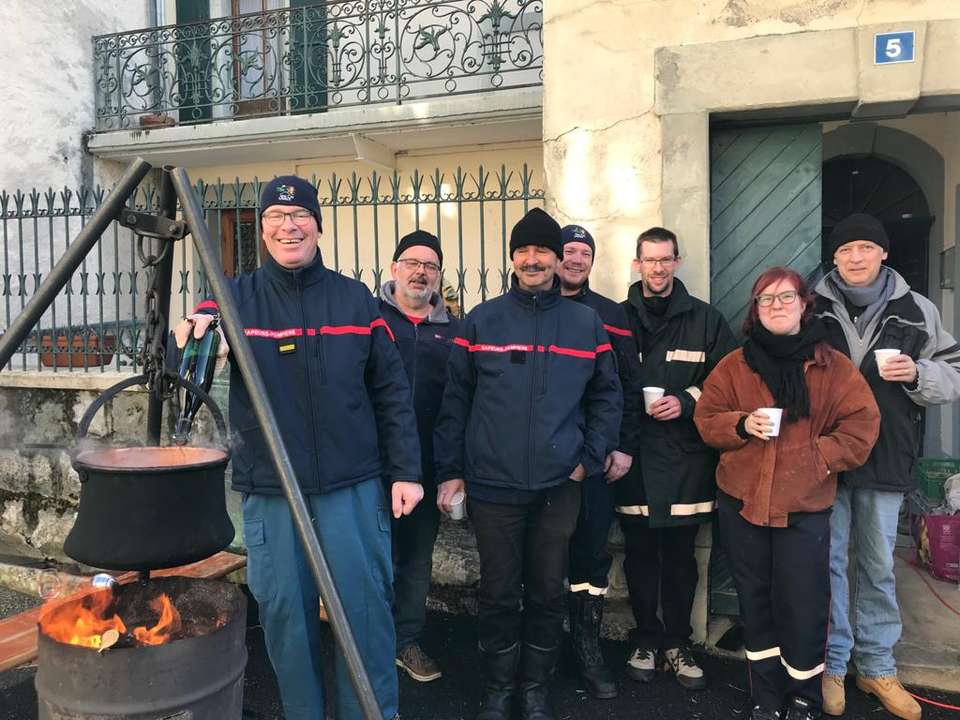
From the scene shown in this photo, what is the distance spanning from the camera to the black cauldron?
6.26 ft

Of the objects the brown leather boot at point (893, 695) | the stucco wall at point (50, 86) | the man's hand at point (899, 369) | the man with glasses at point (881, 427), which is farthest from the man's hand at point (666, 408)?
the stucco wall at point (50, 86)

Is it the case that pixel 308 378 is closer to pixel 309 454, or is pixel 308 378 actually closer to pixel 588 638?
pixel 309 454

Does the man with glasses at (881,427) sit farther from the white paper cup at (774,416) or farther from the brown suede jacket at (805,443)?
the white paper cup at (774,416)

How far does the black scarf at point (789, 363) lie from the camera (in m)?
3.02

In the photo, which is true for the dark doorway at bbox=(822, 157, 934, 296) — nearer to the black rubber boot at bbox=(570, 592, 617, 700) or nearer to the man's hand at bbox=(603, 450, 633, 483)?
the man's hand at bbox=(603, 450, 633, 483)

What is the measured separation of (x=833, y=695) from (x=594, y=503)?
4.60ft

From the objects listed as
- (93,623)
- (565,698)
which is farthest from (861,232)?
(93,623)

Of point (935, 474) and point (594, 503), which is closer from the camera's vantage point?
point (594, 503)

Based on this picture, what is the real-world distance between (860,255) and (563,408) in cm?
154

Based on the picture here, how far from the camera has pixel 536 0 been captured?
762cm

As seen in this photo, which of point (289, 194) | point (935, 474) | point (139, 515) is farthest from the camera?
point (935, 474)

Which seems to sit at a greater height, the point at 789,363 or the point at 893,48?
the point at 893,48

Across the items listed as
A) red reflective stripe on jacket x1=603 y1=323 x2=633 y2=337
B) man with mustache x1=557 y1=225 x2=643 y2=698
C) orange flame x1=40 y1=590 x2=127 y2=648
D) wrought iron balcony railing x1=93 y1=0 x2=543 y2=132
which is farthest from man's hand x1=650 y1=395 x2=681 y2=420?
wrought iron balcony railing x1=93 y1=0 x2=543 y2=132

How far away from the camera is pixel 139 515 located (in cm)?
192
